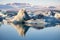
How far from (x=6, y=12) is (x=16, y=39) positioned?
14.4 inches

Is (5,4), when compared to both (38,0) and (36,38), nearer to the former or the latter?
(38,0)

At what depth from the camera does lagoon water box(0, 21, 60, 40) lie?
1.42 meters

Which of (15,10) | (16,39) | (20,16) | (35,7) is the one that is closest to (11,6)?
(15,10)

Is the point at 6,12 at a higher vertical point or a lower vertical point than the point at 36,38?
higher

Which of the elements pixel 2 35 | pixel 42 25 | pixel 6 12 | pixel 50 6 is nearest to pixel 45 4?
pixel 50 6

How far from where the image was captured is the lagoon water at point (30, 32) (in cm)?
142

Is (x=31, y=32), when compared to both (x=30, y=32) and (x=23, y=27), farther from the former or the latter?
(x=23, y=27)

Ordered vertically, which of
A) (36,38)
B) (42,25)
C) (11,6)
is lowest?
(36,38)

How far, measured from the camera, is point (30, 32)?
4.66ft

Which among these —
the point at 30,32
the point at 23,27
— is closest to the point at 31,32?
the point at 30,32

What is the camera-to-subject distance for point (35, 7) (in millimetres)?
1467

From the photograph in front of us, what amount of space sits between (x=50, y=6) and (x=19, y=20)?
17.0 inches

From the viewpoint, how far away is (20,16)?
1426 mm

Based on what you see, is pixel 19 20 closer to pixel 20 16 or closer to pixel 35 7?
pixel 20 16
